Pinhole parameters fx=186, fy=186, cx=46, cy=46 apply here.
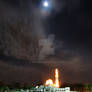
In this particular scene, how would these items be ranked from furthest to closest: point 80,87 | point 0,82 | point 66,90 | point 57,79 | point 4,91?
point 0,82 < point 80,87 < point 57,79 < point 4,91 < point 66,90

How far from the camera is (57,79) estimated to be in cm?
10069

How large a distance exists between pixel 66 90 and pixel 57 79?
30.6m

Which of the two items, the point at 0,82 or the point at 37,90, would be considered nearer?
the point at 37,90

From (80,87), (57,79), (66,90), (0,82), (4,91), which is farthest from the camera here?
(0,82)

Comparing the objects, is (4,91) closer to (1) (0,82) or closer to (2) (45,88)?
(2) (45,88)

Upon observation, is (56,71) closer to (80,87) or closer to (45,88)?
(80,87)

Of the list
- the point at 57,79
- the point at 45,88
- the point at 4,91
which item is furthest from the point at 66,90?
the point at 4,91

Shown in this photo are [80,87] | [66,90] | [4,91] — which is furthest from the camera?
[80,87]

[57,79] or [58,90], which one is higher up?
[57,79]

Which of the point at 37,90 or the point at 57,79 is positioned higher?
the point at 57,79

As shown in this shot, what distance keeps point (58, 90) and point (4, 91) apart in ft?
115

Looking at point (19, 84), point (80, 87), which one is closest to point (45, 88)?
point (80, 87)

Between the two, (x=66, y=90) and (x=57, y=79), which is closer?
(x=66, y=90)

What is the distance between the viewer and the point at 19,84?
13300 cm
